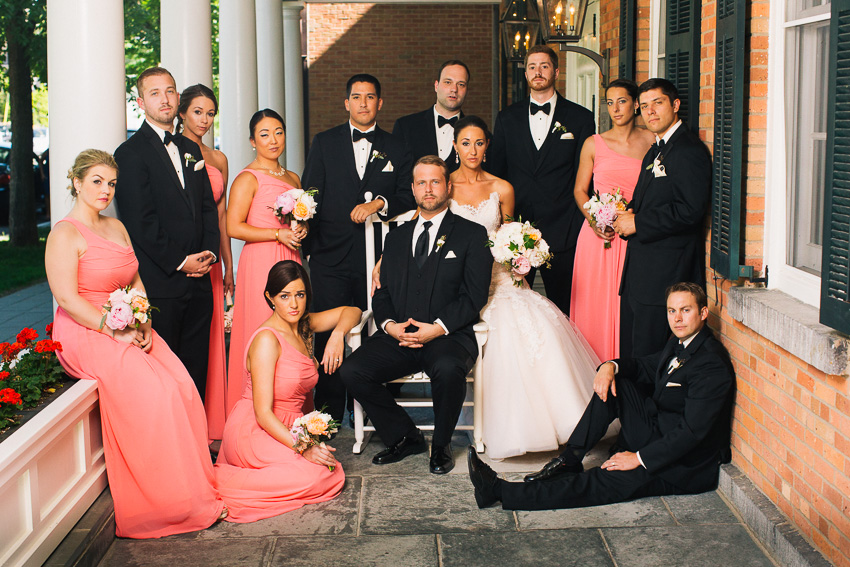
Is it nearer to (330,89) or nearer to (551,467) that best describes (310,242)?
(551,467)

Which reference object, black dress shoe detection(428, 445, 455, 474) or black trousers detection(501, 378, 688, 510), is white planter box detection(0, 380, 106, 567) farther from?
black trousers detection(501, 378, 688, 510)

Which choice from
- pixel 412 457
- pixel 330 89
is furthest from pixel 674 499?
pixel 330 89

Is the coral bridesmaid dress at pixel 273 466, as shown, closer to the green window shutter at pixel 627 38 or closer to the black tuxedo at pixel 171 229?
the black tuxedo at pixel 171 229

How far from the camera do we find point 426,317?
4754mm

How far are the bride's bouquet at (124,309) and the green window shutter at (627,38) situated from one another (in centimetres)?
329

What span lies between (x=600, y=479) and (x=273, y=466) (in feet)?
4.64

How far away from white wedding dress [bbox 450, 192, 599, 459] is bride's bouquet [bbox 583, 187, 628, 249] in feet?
1.77

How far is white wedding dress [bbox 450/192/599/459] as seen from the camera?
4.63 m

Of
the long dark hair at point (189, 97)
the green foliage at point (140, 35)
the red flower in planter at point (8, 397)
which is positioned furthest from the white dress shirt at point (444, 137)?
the green foliage at point (140, 35)

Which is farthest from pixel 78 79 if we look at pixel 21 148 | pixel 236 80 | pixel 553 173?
pixel 21 148

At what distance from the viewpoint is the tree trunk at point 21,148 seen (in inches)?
567

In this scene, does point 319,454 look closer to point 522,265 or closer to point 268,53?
point 522,265

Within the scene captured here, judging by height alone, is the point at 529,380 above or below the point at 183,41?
below

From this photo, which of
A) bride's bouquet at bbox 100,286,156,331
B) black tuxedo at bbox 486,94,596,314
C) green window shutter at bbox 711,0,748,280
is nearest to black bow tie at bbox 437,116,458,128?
black tuxedo at bbox 486,94,596,314
